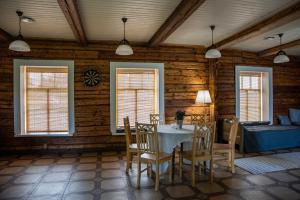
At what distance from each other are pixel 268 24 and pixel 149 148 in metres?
3.02

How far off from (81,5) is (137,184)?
2.80m

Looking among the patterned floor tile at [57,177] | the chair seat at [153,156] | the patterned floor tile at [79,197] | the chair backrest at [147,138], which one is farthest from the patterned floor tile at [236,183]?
the patterned floor tile at [57,177]

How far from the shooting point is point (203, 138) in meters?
3.48

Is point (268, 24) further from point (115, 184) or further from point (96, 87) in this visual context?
point (96, 87)

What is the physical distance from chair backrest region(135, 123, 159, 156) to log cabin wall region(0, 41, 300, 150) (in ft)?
7.45

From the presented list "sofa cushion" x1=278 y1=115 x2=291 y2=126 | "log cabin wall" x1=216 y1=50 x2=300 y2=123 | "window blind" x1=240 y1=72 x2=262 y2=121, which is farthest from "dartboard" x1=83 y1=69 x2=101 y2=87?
"sofa cushion" x1=278 y1=115 x2=291 y2=126

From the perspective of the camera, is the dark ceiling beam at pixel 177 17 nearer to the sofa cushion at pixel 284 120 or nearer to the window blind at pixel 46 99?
the window blind at pixel 46 99

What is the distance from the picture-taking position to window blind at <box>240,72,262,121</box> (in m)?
6.54

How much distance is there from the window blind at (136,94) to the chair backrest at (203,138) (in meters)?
2.46

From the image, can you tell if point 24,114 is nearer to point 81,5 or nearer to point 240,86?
point 81,5

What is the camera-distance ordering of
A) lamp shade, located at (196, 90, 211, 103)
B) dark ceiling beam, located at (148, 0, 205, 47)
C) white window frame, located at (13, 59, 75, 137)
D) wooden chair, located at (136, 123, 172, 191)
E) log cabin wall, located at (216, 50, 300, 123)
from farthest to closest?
1. log cabin wall, located at (216, 50, 300, 123)
2. lamp shade, located at (196, 90, 211, 103)
3. white window frame, located at (13, 59, 75, 137)
4. wooden chair, located at (136, 123, 172, 191)
5. dark ceiling beam, located at (148, 0, 205, 47)

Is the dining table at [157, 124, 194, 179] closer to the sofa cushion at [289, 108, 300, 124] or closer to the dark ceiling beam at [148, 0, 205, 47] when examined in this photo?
the dark ceiling beam at [148, 0, 205, 47]

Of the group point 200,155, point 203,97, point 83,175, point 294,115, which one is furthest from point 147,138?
point 294,115

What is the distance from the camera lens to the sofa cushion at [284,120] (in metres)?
6.40
